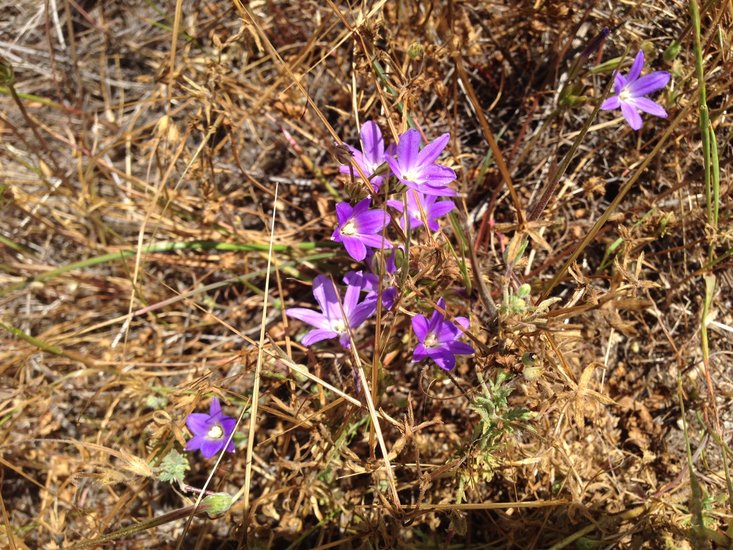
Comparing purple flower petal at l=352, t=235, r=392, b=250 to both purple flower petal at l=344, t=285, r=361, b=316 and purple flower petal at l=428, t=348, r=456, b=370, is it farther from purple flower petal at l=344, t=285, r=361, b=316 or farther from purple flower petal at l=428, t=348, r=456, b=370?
purple flower petal at l=428, t=348, r=456, b=370

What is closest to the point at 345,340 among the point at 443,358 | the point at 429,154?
the point at 443,358

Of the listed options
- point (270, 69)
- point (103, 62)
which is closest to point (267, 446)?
point (270, 69)

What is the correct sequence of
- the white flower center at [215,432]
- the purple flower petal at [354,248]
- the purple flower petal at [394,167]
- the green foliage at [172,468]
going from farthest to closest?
the white flower center at [215,432]
the green foliage at [172,468]
the purple flower petal at [354,248]
the purple flower petal at [394,167]

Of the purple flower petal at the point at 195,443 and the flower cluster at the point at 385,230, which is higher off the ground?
the flower cluster at the point at 385,230

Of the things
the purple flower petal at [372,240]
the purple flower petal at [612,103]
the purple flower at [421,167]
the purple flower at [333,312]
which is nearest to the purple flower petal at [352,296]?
the purple flower at [333,312]

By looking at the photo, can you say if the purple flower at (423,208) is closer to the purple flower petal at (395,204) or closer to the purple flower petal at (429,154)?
the purple flower petal at (395,204)

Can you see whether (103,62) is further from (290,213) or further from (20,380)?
(20,380)
